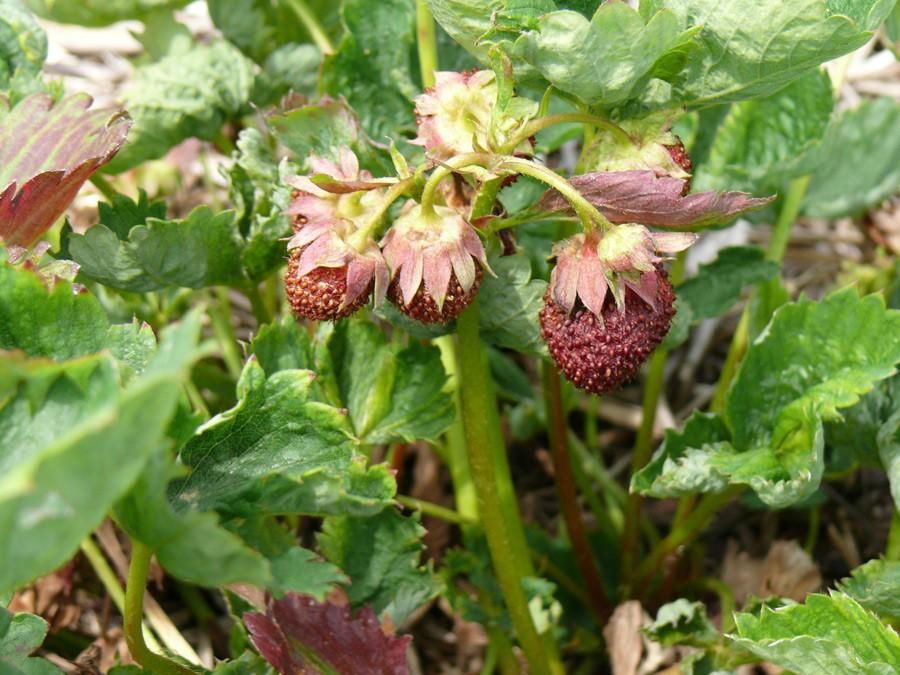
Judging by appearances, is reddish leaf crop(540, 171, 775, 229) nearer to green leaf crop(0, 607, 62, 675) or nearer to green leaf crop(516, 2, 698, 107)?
green leaf crop(516, 2, 698, 107)

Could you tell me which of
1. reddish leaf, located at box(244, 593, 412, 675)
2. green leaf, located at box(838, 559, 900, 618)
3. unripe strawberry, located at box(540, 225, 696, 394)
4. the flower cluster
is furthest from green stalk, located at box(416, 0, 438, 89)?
green leaf, located at box(838, 559, 900, 618)

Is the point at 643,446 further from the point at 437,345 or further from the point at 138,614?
the point at 138,614

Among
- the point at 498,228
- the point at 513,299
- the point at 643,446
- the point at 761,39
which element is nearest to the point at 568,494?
the point at 643,446

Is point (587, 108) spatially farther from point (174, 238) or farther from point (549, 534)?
point (549, 534)

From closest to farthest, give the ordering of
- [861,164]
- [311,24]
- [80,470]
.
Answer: [80,470], [311,24], [861,164]

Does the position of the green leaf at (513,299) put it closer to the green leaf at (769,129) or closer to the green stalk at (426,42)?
the green stalk at (426,42)

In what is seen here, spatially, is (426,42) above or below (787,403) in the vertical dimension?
above
